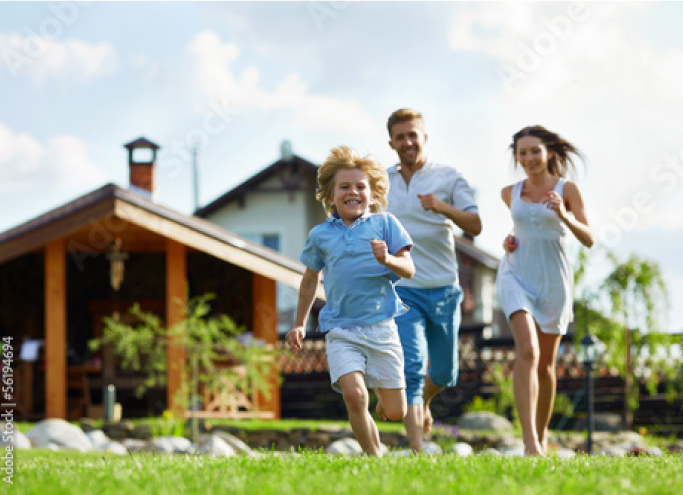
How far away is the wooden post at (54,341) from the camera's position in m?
15.3

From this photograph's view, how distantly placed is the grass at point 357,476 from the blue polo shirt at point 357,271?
0.77 meters

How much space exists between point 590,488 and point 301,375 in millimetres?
14127

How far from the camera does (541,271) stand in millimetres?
6918

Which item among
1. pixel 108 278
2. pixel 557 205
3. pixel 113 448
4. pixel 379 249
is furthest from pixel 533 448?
pixel 108 278

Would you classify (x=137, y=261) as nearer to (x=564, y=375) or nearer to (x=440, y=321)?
(x=564, y=375)

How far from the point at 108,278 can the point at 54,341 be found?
344 cm

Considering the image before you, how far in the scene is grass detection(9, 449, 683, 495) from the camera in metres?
4.04

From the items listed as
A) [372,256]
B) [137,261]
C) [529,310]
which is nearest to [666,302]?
[137,261]

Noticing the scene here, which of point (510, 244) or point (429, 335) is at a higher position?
point (510, 244)

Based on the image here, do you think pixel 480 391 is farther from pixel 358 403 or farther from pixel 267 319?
pixel 358 403

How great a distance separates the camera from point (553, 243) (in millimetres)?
6961

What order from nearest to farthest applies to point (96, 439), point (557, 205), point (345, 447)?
point (557, 205) < point (345, 447) < point (96, 439)

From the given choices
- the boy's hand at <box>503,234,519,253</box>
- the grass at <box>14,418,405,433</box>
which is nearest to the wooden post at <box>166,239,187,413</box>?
the grass at <box>14,418,405,433</box>

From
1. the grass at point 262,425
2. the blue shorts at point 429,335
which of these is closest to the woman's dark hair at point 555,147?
the blue shorts at point 429,335
